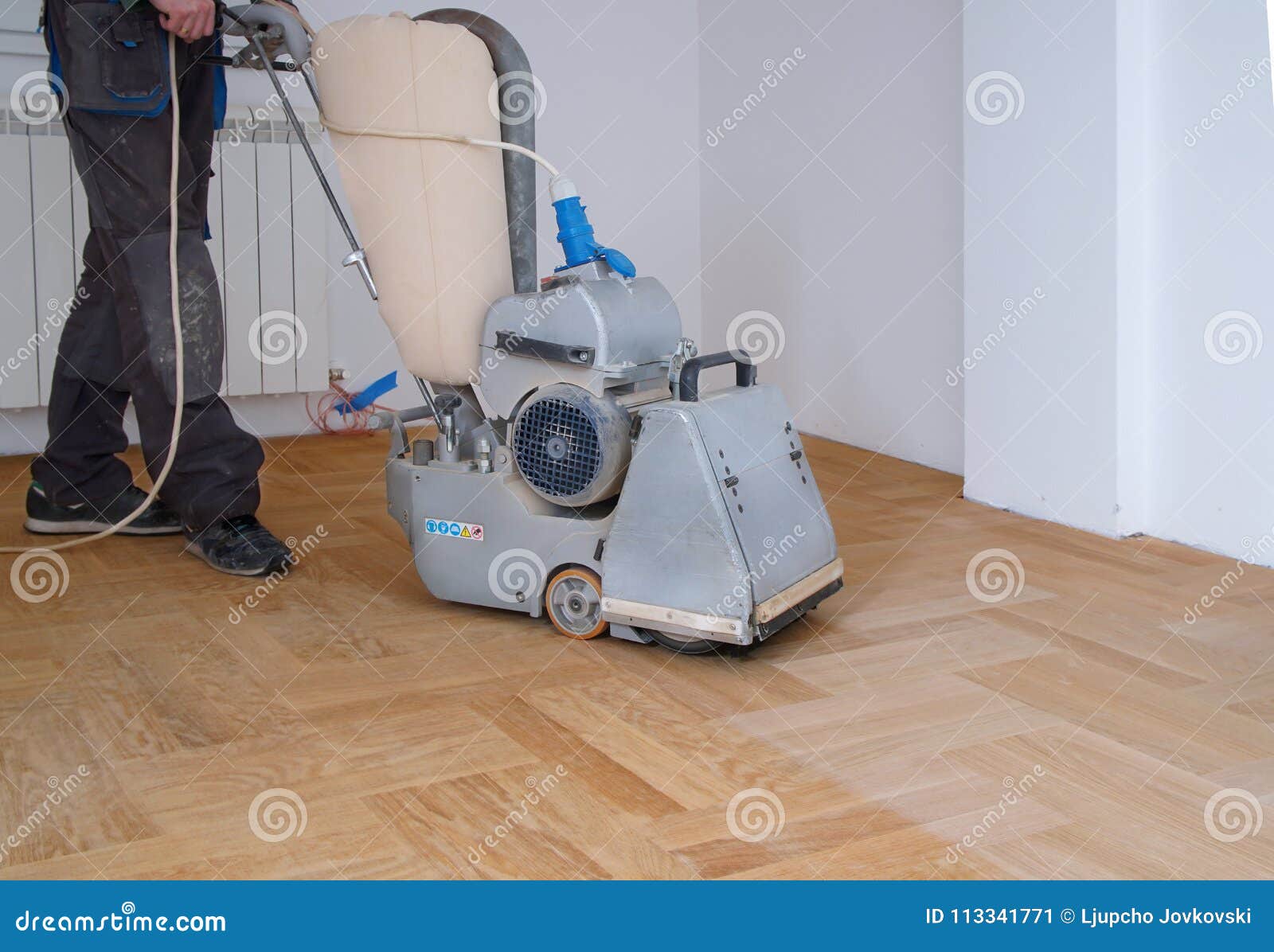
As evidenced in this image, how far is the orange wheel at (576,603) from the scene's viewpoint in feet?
5.51

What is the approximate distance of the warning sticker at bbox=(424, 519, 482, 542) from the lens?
1765 mm

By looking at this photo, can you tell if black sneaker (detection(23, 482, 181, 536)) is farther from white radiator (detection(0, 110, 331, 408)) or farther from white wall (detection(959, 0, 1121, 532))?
white wall (detection(959, 0, 1121, 532))

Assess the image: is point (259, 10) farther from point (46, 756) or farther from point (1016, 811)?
point (1016, 811)

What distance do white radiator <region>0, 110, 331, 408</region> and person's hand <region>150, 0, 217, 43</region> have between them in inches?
40.0

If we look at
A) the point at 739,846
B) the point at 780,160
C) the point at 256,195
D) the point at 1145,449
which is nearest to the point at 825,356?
the point at 780,160

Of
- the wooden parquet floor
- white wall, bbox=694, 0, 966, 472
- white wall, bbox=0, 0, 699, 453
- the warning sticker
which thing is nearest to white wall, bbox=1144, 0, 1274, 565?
the wooden parquet floor

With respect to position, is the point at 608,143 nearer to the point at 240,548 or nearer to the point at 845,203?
the point at 845,203

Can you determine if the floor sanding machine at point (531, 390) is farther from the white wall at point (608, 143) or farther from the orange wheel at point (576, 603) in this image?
the white wall at point (608, 143)

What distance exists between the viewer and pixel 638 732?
1.40 metres

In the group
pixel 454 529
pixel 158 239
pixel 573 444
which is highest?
pixel 158 239

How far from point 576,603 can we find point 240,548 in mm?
650

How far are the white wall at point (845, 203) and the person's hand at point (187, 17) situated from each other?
1.49m

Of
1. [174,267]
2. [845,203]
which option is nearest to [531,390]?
[174,267]

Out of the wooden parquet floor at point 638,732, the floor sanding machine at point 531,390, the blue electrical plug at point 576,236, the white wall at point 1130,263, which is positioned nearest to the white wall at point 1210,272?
the white wall at point 1130,263
